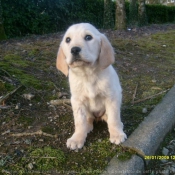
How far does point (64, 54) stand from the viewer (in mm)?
2799

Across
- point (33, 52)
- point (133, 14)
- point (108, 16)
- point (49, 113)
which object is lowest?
point (133, 14)

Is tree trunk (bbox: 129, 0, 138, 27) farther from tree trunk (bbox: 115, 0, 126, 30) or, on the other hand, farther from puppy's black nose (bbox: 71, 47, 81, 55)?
puppy's black nose (bbox: 71, 47, 81, 55)

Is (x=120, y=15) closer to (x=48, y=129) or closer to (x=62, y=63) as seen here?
(x=62, y=63)

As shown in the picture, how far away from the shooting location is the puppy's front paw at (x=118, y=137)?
8.39 ft

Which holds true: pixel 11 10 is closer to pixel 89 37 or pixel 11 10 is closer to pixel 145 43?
pixel 145 43

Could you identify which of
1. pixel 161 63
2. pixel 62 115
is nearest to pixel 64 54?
pixel 62 115

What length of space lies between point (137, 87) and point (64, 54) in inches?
73.9

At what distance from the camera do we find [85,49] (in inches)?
99.3

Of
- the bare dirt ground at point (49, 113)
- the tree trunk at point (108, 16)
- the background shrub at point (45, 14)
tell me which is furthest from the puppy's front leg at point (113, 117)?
the tree trunk at point (108, 16)

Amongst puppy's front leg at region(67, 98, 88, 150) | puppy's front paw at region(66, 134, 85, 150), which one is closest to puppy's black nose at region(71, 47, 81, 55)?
puppy's front leg at region(67, 98, 88, 150)

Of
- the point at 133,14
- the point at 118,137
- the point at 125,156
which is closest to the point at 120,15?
the point at 133,14

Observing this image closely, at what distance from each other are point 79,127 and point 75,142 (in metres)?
0.21

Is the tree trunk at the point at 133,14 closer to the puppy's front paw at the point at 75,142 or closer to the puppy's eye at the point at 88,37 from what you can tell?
the puppy's eye at the point at 88,37

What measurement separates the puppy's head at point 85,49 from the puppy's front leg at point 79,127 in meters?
0.42
